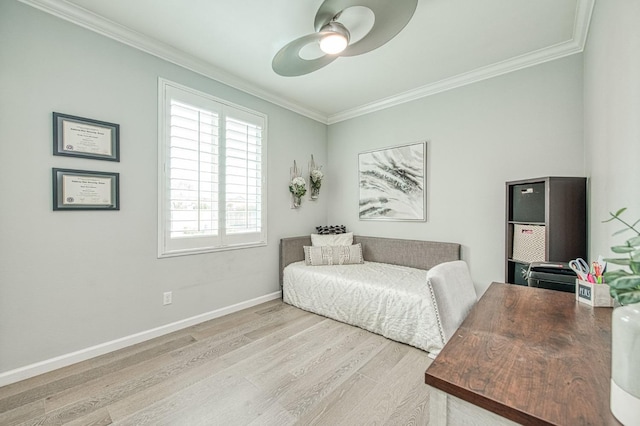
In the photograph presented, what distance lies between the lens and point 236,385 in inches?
74.6

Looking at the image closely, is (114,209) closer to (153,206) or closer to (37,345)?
(153,206)

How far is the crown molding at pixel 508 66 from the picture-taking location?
2.14m

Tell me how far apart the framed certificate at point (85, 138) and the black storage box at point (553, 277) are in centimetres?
333

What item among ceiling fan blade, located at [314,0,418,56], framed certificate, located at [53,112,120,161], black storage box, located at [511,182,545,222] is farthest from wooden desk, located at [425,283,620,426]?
framed certificate, located at [53,112,120,161]

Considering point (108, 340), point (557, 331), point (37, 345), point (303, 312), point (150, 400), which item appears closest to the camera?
point (557, 331)

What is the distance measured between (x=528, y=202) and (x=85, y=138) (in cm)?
369

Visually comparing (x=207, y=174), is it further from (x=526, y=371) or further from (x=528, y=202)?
(x=528, y=202)

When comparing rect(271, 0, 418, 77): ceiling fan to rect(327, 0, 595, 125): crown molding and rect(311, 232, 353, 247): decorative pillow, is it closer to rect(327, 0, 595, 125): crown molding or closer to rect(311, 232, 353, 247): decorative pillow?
rect(327, 0, 595, 125): crown molding

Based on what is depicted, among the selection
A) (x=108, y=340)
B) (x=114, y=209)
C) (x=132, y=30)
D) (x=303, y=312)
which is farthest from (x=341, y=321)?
(x=132, y=30)

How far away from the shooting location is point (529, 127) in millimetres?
2699

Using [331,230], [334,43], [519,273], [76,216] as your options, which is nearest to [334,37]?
[334,43]

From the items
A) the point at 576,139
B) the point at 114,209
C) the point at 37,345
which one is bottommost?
the point at 37,345

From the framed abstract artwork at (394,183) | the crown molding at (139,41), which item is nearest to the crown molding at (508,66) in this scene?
the framed abstract artwork at (394,183)

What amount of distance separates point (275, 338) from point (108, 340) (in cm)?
140
